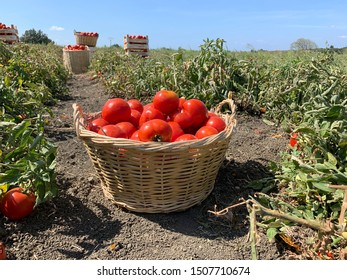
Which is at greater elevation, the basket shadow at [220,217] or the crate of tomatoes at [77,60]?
the crate of tomatoes at [77,60]

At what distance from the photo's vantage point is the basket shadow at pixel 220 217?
6.30 ft

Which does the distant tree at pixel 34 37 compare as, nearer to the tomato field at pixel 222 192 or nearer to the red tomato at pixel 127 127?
the tomato field at pixel 222 192

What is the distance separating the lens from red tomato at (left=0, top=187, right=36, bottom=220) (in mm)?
1793

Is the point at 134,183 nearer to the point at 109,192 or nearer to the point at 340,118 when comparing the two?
the point at 109,192

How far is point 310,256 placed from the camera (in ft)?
5.12

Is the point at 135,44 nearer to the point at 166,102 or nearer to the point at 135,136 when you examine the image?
the point at 166,102

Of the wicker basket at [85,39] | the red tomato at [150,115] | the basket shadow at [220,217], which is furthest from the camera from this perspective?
the wicker basket at [85,39]

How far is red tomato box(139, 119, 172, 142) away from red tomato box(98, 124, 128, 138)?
0.17 metres

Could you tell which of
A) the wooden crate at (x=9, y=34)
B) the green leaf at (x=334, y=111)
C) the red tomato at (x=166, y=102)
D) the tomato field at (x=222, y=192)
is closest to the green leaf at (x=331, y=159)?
the tomato field at (x=222, y=192)

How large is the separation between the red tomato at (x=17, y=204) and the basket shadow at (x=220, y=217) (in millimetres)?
576

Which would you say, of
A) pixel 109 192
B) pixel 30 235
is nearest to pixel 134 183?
pixel 109 192

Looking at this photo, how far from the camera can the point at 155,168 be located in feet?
6.09

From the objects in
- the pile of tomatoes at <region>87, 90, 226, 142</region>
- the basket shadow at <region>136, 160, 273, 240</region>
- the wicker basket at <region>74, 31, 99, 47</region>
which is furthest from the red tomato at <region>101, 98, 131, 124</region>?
the wicker basket at <region>74, 31, 99, 47</region>

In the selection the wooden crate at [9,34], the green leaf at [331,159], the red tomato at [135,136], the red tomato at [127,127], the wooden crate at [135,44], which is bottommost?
the green leaf at [331,159]
